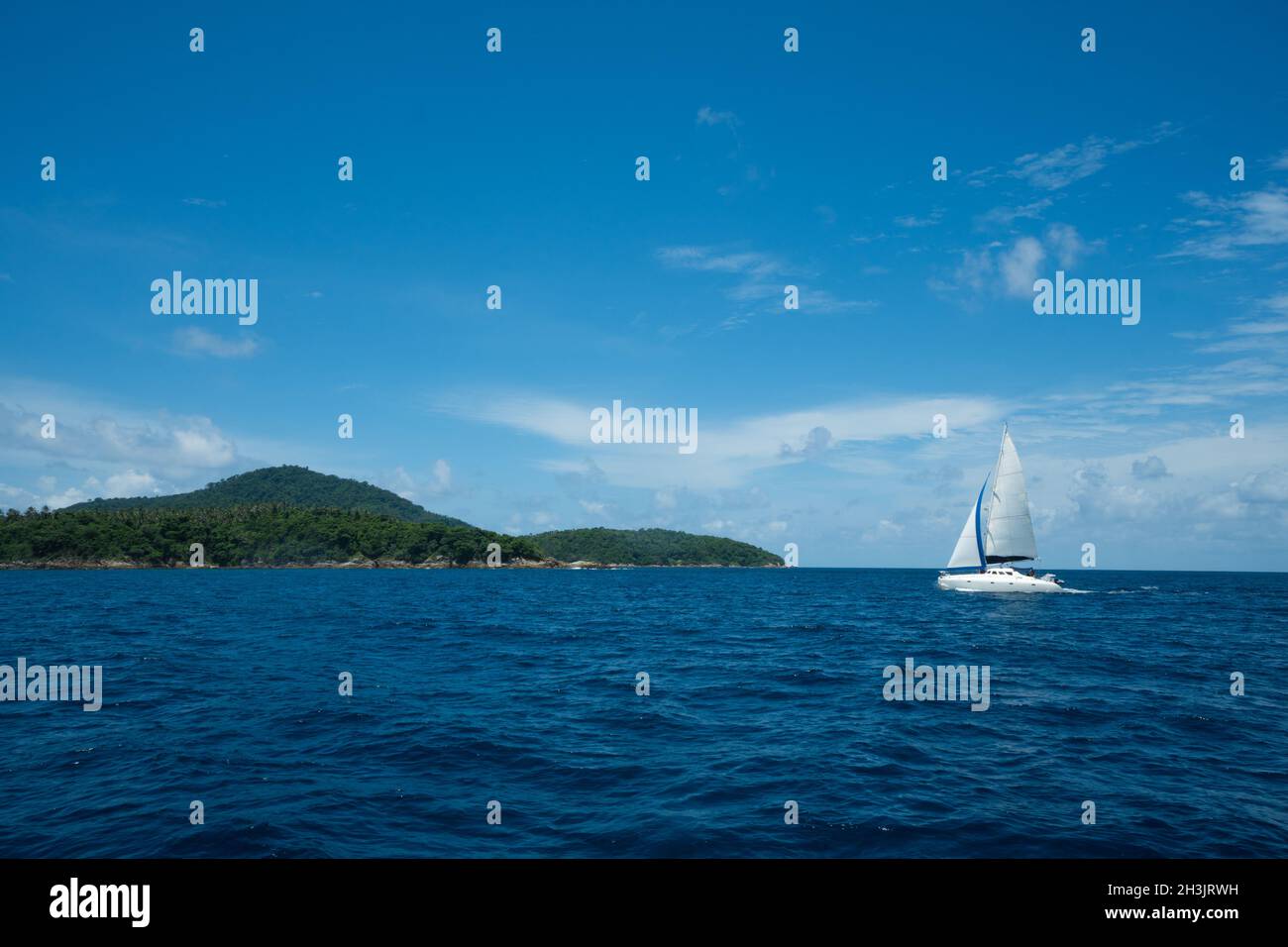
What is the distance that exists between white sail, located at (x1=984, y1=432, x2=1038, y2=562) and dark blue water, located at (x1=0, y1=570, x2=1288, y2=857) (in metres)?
50.2

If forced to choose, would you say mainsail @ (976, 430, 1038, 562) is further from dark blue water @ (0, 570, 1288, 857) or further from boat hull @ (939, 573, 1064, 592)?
dark blue water @ (0, 570, 1288, 857)

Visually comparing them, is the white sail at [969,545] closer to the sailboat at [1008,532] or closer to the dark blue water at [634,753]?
the sailboat at [1008,532]

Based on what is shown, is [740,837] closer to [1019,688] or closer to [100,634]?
[1019,688]

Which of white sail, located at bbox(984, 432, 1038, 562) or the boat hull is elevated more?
white sail, located at bbox(984, 432, 1038, 562)

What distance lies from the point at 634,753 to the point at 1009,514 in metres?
90.7

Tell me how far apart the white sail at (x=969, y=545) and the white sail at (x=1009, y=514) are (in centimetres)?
462

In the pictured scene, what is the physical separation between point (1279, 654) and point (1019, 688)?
26530mm

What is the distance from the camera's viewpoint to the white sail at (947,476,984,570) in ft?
330

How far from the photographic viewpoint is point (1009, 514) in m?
94.3

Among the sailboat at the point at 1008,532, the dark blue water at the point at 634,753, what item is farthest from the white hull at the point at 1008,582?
the dark blue water at the point at 634,753

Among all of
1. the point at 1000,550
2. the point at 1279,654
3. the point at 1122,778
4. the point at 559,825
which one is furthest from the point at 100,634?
the point at 1000,550

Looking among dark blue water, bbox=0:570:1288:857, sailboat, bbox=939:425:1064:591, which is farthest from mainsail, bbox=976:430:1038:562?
dark blue water, bbox=0:570:1288:857
